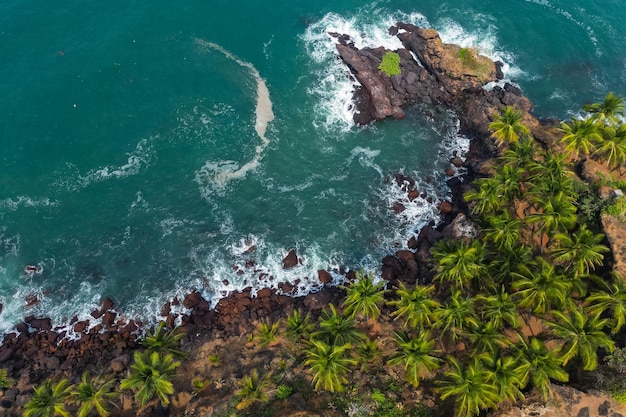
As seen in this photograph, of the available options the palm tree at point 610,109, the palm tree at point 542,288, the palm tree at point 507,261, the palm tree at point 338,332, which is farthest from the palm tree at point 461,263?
the palm tree at point 610,109

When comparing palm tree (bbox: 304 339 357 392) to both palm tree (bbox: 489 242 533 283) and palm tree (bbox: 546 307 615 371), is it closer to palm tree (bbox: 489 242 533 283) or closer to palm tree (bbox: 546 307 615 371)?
palm tree (bbox: 489 242 533 283)

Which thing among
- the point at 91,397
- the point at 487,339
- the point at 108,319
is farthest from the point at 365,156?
the point at 91,397

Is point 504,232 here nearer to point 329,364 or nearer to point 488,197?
point 488,197

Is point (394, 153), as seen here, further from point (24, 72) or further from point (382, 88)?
point (24, 72)

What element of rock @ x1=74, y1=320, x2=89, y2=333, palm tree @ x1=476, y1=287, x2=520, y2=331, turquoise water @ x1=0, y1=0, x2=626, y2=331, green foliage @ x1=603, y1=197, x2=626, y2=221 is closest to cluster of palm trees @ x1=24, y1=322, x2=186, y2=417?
rock @ x1=74, y1=320, x2=89, y2=333

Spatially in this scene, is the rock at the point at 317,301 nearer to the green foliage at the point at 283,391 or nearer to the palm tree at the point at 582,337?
the green foliage at the point at 283,391

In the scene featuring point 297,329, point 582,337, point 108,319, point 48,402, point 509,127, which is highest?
point 509,127

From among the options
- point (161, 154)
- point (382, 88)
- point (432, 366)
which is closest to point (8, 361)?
point (161, 154)
